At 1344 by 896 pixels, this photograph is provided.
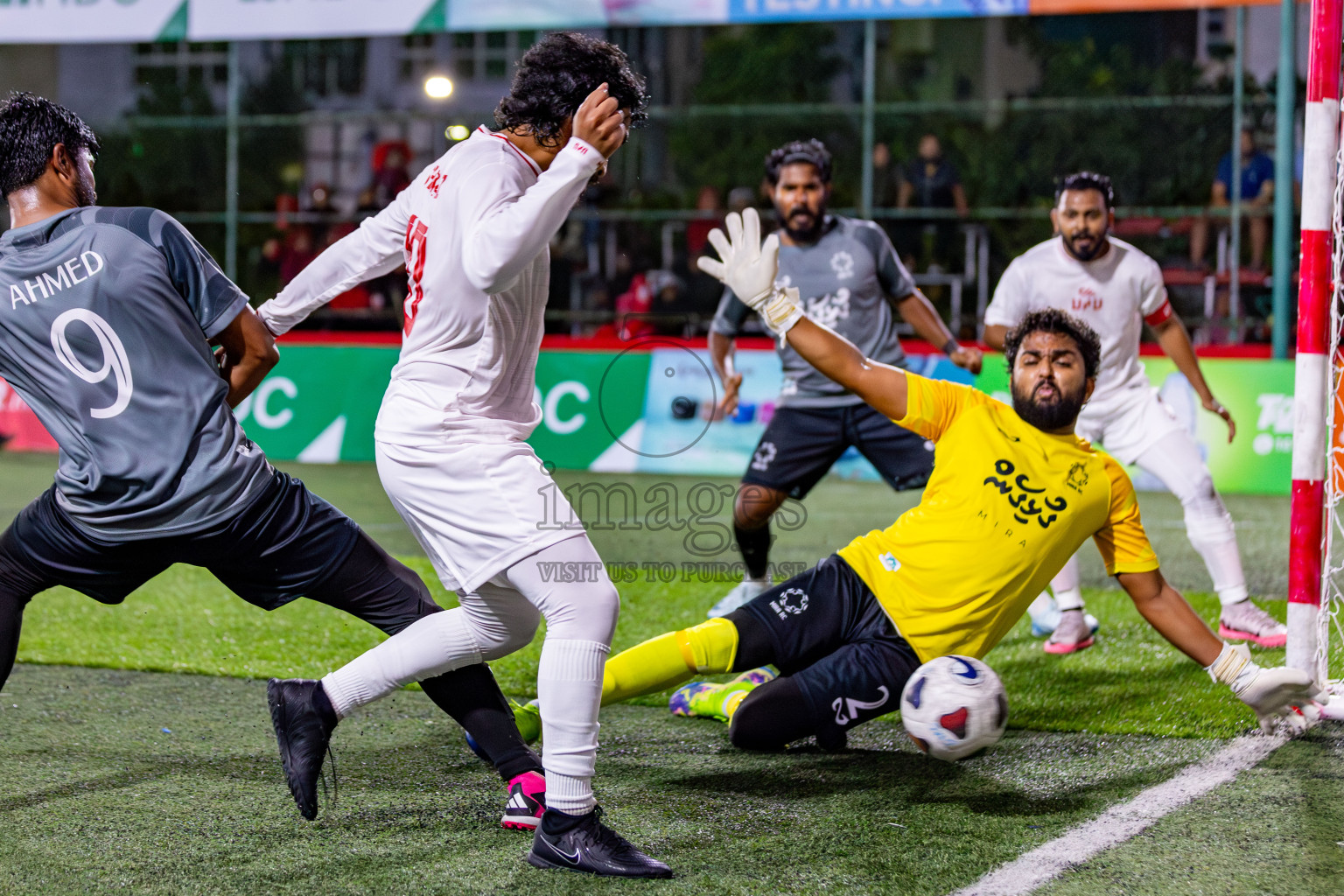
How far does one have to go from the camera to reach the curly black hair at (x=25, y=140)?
3.32 metres

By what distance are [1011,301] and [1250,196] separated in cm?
820

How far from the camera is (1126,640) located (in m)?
5.88

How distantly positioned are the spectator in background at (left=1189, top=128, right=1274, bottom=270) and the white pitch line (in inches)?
387

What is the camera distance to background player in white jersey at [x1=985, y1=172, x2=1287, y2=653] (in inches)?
231

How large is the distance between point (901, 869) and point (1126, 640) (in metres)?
3.06

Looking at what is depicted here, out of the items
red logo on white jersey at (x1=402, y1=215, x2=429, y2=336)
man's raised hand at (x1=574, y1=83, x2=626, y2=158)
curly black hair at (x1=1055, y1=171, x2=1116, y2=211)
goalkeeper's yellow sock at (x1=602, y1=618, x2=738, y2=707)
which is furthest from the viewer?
curly black hair at (x1=1055, y1=171, x2=1116, y2=211)

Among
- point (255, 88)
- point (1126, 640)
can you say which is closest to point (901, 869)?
point (1126, 640)

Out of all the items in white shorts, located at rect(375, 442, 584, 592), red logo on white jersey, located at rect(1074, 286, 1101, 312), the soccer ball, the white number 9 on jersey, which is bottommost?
the soccer ball

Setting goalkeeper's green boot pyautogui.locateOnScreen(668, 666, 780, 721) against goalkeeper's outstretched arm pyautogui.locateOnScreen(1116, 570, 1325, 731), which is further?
goalkeeper's green boot pyautogui.locateOnScreen(668, 666, 780, 721)

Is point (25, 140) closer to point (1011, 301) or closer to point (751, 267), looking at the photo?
point (751, 267)

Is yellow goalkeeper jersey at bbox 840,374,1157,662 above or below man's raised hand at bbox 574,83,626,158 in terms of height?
below

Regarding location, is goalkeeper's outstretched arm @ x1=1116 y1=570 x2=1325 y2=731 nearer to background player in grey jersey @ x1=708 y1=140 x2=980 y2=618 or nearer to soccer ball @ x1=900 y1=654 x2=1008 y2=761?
soccer ball @ x1=900 y1=654 x2=1008 y2=761

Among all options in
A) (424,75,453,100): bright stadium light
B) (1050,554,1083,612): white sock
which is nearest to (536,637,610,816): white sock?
(1050,554,1083,612): white sock

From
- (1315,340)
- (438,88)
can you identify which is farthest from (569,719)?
(438,88)
